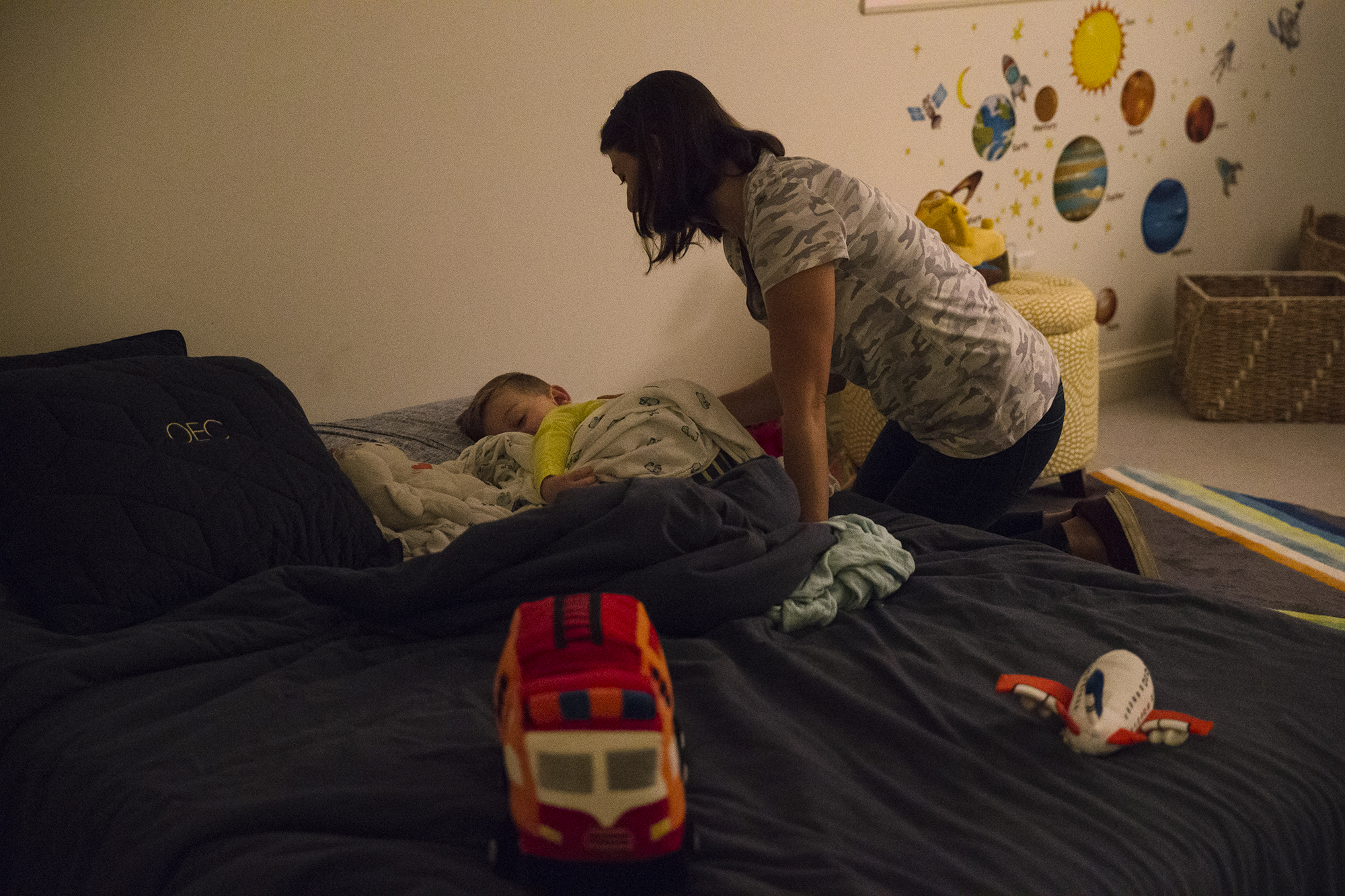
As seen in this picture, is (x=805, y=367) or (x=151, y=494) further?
(x=805, y=367)

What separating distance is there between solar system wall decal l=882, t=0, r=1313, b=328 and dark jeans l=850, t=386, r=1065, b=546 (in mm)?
1465

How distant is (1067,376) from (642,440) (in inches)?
62.4

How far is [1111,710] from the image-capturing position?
801 millimetres

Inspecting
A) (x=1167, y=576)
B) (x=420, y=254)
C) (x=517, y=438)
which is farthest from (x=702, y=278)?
(x=1167, y=576)

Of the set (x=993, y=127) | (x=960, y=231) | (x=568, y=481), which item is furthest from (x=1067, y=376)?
(x=568, y=481)

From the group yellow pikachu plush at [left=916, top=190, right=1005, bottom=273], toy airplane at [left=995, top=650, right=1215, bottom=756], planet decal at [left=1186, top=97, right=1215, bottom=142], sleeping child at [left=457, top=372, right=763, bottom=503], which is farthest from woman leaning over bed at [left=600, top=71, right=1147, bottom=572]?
planet decal at [left=1186, top=97, right=1215, bottom=142]

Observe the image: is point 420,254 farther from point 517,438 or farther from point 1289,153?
point 1289,153

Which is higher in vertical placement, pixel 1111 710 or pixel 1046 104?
pixel 1046 104

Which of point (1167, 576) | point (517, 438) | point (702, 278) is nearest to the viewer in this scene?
point (517, 438)

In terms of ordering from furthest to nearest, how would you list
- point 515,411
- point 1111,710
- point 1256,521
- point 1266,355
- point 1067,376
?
point 1266,355 → point 1067,376 → point 1256,521 → point 515,411 → point 1111,710

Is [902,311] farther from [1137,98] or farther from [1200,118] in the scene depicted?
[1200,118]

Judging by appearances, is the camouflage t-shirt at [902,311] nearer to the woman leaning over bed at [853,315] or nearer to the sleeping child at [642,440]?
the woman leaning over bed at [853,315]

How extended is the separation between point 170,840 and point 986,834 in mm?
649

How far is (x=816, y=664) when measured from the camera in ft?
3.23
